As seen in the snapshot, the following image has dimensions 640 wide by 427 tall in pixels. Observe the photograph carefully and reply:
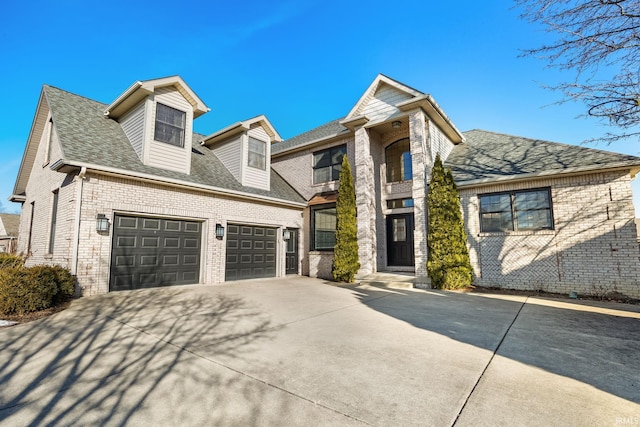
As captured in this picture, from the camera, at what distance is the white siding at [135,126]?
9.19m

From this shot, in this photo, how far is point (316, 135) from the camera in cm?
1423

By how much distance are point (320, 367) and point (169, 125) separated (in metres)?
9.40

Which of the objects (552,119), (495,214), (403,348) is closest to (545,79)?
(552,119)

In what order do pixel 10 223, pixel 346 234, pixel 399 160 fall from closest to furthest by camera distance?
pixel 346 234 → pixel 399 160 → pixel 10 223

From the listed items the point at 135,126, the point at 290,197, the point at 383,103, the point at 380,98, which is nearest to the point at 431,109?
the point at 383,103

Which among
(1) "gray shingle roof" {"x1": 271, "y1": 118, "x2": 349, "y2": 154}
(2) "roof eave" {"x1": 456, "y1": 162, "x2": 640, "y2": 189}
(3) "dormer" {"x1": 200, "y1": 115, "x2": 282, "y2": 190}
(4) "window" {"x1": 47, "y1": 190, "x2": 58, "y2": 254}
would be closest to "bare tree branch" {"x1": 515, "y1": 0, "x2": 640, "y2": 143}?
(2) "roof eave" {"x1": 456, "y1": 162, "x2": 640, "y2": 189}

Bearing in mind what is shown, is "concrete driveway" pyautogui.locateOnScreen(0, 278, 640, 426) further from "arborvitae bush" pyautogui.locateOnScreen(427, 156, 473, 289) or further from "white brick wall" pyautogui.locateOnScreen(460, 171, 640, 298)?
"arborvitae bush" pyautogui.locateOnScreen(427, 156, 473, 289)

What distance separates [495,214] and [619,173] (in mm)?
3181

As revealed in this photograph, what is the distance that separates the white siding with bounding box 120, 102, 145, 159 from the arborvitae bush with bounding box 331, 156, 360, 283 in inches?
276

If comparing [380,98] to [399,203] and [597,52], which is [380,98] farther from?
[597,52]

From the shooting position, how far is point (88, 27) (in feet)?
34.2

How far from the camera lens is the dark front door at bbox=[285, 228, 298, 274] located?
41.5 ft

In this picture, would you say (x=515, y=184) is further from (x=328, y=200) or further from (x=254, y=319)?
(x=254, y=319)

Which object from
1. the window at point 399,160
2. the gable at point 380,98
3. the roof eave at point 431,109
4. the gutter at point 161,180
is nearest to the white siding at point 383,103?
the gable at point 380,98
